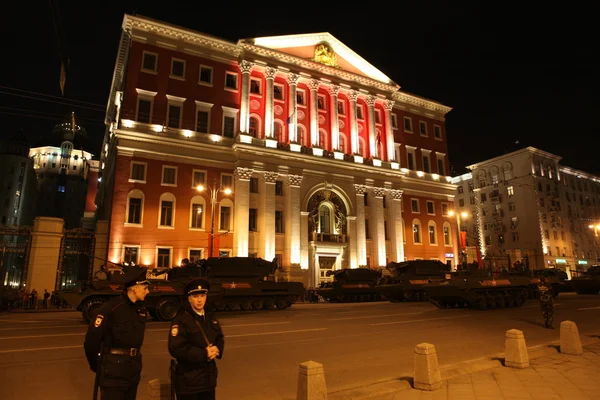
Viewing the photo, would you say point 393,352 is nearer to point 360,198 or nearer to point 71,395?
point 71,395

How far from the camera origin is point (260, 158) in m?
34.4

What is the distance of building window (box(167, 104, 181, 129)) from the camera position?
32909 mm

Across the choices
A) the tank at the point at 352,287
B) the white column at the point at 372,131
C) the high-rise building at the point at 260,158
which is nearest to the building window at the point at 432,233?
the high-rise building at the point at 260,158

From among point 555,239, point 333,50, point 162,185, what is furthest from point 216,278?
point 555,239

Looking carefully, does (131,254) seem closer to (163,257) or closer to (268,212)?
(163,257)

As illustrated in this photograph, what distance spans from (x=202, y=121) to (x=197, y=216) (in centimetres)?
812

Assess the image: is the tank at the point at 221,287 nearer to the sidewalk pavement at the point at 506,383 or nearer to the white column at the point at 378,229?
the sidewalk pavement at the point at 506,383

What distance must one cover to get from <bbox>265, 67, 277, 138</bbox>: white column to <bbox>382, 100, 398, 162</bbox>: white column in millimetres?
13383

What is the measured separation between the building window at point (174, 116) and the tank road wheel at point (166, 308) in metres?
19.8

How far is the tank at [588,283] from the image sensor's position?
101 ft

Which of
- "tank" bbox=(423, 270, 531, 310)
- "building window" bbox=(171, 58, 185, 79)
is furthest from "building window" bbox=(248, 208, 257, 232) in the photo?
"tank" bbox=(423, 270, 531, 310)

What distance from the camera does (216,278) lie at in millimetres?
21047

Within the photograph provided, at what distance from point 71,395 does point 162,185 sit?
26476mm

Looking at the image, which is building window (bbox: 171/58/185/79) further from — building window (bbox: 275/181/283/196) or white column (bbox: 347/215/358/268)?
white column (bbox: 347/215/358/268)
